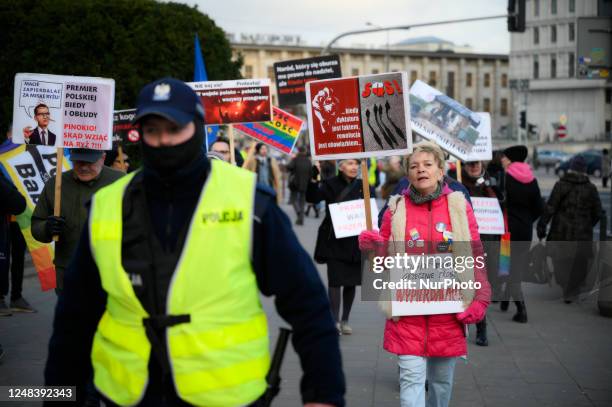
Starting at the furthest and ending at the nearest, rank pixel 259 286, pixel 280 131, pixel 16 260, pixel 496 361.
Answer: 1. pixel 280 131
2. pixel 16 260
3. pixel 496 361
4. pixel 259 286

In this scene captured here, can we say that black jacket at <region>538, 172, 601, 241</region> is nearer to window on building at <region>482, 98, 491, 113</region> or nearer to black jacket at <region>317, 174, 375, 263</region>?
black jacket at <region>317, 174, 375, 263</region>

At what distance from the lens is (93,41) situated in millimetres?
19391

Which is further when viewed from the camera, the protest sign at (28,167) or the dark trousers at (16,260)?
the dark trousers at (16,260)

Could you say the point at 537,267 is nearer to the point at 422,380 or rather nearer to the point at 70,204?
the point at 422,380

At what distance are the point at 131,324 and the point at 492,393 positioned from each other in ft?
14.2

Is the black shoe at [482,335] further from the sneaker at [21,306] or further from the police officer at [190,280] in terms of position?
the police officer at [190,280]

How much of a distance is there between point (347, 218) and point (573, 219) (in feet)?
11.3

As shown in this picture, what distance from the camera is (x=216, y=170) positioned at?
2.94m

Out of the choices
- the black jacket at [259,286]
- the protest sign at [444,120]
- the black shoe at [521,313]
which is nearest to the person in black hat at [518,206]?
the black shoe at [521,313]

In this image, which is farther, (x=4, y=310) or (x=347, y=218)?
(x=4, y=310)

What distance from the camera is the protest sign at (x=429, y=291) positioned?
514 centimetres

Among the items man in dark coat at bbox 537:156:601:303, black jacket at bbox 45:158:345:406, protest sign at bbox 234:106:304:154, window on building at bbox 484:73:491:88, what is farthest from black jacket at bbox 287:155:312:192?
window on building at bbox 484:73:491:88

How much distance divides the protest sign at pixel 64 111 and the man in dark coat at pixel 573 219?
570 cm

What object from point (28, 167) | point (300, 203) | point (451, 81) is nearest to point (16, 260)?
point (28, 167)
